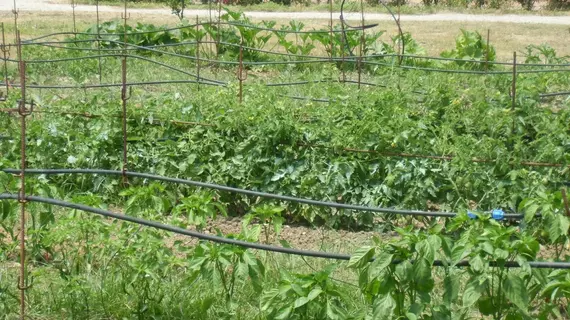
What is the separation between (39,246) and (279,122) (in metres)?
2.09

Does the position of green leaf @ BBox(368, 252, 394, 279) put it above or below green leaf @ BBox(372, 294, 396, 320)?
above

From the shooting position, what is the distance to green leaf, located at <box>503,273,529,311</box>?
11.0ft

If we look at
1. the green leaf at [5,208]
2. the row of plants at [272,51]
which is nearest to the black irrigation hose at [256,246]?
the green leaf at [5,208]

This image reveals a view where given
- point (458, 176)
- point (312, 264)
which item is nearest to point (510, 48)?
point (458, 176)

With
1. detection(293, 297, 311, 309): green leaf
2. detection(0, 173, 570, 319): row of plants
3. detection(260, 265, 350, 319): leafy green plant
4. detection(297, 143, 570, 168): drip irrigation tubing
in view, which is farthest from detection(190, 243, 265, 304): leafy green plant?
detection(297, 143, 570, 168): drip irrigation tubing

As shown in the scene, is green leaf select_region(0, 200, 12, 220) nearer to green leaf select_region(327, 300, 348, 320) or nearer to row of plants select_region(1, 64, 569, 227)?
green leaf select_region(327, 300, 348, 320)

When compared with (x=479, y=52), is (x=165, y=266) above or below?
below

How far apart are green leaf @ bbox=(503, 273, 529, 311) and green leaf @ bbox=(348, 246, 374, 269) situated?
20.1 inches

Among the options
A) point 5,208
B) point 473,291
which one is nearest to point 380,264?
point 473,291

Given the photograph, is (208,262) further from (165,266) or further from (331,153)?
(331,153)

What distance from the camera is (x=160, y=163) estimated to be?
607 cm

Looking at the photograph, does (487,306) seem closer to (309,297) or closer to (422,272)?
(422,272)

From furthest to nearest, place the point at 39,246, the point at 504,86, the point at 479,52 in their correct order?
the point at 479,52 < the point at 504,86 < the point at 39,246

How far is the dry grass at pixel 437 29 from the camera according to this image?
13250 millimetres
